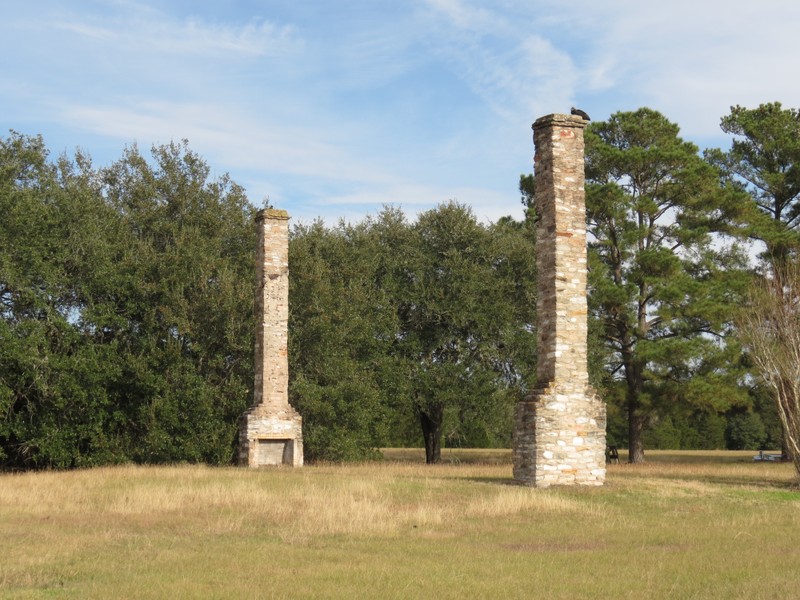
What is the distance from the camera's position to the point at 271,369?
24.3 metres

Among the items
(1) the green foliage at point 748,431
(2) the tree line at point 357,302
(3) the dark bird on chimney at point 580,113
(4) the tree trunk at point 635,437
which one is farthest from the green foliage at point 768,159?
(1) the green foliage at point 748,431

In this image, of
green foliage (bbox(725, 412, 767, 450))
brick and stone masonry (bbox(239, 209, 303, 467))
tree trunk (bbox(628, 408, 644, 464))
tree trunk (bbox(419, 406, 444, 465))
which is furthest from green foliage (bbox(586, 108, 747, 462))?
green foliage (bbox(725, 412, 767, 450))

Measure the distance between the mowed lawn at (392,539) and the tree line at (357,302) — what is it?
6.79 metres

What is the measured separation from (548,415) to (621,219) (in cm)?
1496

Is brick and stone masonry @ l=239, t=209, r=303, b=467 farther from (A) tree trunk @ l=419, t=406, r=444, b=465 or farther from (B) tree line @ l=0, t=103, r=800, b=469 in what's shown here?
(A) tree trunk @ l=419, t=406, r=444, b=465

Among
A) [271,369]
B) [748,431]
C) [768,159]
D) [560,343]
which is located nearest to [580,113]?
[560,343]

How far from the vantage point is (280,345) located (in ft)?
80.4

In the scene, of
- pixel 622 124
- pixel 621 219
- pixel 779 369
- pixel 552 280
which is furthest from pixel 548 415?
pixel 622 124

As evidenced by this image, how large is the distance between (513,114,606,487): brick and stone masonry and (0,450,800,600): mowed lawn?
2.74 feet

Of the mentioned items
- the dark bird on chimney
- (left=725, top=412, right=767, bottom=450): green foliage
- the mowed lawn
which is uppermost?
the dark bird on chimney

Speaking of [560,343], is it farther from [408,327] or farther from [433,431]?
[433,431]

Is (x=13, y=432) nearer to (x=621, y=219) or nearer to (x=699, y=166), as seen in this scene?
(x=621, y=219)

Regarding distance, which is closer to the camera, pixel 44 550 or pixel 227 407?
pixel 44 550

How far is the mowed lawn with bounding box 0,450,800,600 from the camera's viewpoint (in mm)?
8133
